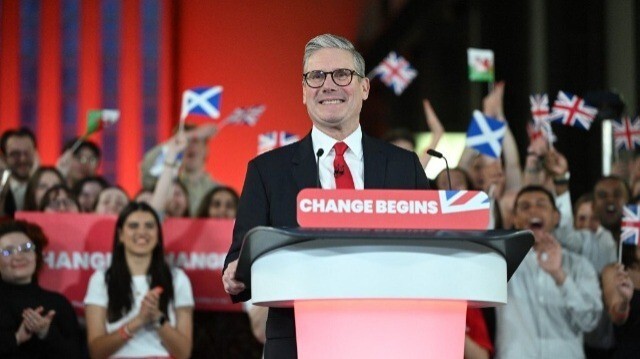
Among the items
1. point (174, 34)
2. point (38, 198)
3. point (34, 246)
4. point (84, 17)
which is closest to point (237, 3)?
point (174, 34)

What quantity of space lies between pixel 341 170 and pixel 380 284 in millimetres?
503

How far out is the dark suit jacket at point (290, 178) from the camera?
7.30 feet

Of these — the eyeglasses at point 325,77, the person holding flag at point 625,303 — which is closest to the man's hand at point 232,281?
the eyeglasses at point 325,77

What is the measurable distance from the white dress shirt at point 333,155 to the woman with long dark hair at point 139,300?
7.19 ft

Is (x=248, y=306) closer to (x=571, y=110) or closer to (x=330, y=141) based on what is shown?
(x=571, y=110)

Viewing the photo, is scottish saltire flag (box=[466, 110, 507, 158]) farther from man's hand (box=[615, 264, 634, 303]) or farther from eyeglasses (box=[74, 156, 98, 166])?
eyeglasses (box=[74, 156, 98, 166])

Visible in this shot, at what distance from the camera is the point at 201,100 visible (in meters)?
5.38

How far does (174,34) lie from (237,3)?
1.92 ft

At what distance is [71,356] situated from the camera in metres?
4.28

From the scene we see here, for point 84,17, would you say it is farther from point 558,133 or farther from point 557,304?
point 557,304

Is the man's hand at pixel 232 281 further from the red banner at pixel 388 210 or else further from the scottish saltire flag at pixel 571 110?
the scottish saltire flag at pixel 571 110

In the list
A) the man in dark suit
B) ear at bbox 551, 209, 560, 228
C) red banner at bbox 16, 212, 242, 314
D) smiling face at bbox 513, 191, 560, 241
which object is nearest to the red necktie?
the man in dark suit

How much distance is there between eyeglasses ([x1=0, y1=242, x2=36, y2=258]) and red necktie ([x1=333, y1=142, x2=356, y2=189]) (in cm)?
246

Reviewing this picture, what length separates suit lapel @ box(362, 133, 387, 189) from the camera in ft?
7.41
